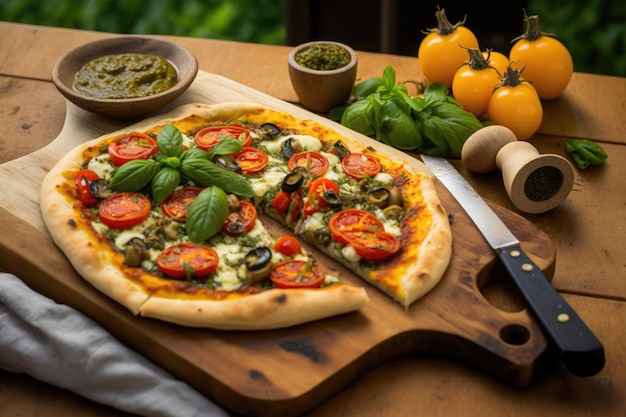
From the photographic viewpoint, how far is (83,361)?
3.51m

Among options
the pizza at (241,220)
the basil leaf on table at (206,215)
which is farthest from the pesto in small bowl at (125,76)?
the basil leaf on table at (206,215)

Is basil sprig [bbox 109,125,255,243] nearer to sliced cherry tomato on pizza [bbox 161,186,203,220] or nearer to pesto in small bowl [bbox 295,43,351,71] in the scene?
sliced cherry tomato on pizza [bbox 161,186,203,220]

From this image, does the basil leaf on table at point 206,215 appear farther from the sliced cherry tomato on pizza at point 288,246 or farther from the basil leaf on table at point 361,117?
the basil leaf on table at point 361,117

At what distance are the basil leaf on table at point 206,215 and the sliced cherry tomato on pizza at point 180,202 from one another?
151mm

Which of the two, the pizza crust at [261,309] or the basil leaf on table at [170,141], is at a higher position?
the basil leaf on table at [170,141]

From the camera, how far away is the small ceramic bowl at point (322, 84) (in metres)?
5.14

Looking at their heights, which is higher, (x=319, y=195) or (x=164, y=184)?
(x=164, y=184)

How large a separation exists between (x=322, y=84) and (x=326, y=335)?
83.5 inches

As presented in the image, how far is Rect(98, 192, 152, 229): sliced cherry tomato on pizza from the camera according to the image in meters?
4.03

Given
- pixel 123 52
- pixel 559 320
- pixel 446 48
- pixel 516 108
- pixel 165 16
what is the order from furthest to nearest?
1. pixel 165 16
2. pixel 123 52
3. pixel 446 48
4. pixel 516 108
5. pixel 559 320

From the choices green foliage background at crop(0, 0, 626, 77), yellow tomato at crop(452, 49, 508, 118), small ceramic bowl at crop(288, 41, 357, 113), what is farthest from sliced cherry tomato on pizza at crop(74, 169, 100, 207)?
green foliage background at crop(0, 0, 626, 77)

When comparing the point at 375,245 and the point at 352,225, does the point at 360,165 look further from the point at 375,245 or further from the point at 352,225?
the point at 375,245

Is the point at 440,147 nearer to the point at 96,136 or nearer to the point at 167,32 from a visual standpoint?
the point at 96,136

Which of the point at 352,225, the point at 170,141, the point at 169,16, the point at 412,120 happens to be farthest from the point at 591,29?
the point at 170,141
